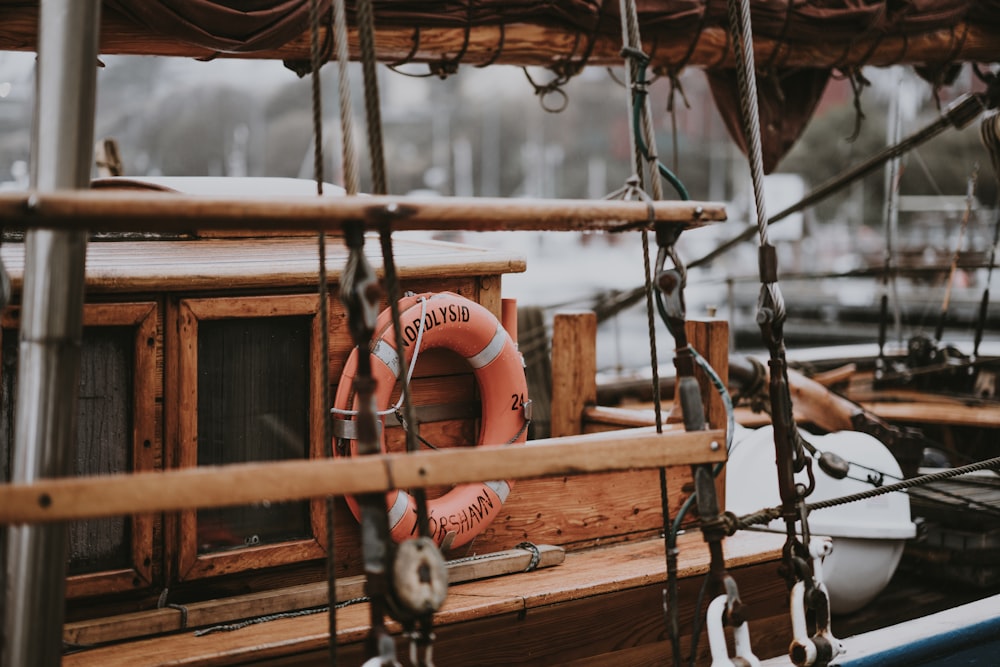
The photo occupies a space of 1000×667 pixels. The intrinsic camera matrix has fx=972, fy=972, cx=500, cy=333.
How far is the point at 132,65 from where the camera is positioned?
23016 millimetres

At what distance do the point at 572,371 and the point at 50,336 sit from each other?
98.4 inches

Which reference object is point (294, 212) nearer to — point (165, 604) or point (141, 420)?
point (141, 420)

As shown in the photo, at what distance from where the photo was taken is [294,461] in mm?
1645

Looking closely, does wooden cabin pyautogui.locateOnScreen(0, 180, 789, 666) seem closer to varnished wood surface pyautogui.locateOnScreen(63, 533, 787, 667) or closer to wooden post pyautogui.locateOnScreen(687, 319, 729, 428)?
varnished wood surface pyautogui.locateOnScreen(63, 533, 787, 667)

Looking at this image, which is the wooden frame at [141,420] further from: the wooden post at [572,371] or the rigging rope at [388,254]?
the wooden post at [572,371]

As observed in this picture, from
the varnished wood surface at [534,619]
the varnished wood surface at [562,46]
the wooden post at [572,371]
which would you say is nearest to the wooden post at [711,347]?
the varnished wood surface at [534,619]

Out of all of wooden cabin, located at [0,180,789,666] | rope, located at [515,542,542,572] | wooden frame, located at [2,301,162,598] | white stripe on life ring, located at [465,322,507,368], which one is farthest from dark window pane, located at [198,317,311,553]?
rope, located at [515,542,542,572]

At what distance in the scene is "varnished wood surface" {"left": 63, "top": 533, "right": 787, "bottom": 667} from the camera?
7.39 feet

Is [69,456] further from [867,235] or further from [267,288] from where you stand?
[867,235]

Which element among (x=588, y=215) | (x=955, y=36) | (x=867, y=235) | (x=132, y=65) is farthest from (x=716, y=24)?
(x=867, y=235)

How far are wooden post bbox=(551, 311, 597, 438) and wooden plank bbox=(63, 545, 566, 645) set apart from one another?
3.71 ft

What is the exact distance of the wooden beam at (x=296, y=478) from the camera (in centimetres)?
123

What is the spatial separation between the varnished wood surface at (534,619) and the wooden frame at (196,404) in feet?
0.58

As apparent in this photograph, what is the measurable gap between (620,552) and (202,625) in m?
1.28
